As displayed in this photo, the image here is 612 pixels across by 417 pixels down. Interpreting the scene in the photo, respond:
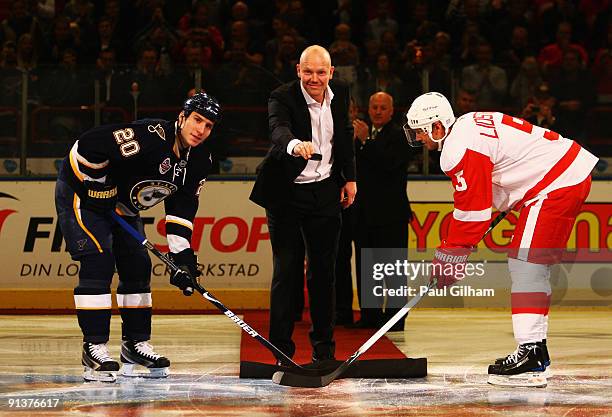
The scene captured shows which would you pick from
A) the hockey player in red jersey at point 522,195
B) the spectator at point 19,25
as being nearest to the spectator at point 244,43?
the spectator at point 19,25

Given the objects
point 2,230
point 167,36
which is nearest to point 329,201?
point 2,230

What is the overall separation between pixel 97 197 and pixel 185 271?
607 millimetres

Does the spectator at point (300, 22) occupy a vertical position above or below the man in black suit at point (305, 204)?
above

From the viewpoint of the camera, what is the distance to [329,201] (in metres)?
6.69

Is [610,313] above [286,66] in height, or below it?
below

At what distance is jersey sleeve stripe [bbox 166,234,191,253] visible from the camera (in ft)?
21.0

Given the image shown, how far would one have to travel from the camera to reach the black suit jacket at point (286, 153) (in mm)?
6582

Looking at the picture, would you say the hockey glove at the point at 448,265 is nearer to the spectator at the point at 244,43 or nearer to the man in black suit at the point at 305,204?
the man in black suit at the point at 305,204

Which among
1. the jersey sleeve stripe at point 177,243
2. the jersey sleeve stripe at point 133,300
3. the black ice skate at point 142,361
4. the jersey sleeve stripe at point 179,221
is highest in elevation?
the jersey sleeve stripe at point 179,221

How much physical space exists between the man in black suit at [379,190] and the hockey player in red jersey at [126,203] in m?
2.57

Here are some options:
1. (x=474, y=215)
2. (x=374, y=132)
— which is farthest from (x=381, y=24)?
(x=474, y=215)

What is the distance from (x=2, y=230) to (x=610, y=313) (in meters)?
5.41

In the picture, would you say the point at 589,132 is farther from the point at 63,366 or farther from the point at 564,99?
the point at 63,366

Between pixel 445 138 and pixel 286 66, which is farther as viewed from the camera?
pixel 286 66
